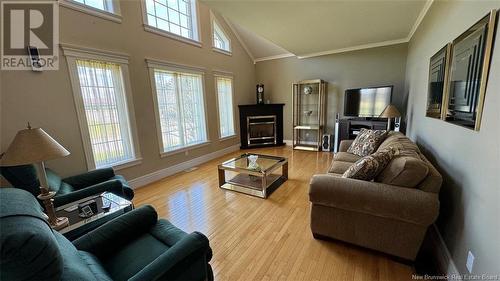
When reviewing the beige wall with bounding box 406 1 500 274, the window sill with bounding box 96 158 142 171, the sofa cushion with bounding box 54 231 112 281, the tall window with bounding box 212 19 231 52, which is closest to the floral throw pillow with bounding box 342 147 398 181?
the beige wall with bounding box 406 1 500 274

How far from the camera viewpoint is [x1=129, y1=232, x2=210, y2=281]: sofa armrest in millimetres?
990

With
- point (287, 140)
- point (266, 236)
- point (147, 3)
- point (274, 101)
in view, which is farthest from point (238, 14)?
point (287, 140)

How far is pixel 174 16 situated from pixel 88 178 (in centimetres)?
329

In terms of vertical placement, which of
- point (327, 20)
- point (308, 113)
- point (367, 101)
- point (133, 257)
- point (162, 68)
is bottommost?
point (133, 257)

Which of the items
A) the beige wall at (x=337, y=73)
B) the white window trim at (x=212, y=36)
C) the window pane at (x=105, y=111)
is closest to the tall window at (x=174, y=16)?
the white window trim at (x=212, y=36)

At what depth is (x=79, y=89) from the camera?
9.04 ft

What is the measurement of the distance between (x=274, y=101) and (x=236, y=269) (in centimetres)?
525

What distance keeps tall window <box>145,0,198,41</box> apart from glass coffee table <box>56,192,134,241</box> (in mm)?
2988

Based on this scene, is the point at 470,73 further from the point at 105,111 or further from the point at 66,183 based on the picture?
the point at 105,111

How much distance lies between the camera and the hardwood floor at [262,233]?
1692 mm

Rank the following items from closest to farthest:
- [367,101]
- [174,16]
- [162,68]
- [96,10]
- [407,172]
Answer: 1. [407,172]
2. [96,10]
3. [162,68]
4. [174,16]
5. [367,101]

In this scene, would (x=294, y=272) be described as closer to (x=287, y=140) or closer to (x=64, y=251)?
(x=64, y=251)

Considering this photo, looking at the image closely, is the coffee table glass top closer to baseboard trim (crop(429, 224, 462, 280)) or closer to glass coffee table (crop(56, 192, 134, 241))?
glass coffee table (crop(56, 192, 134, 241))

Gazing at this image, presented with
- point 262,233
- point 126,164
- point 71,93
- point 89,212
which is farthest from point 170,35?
point 262,233
